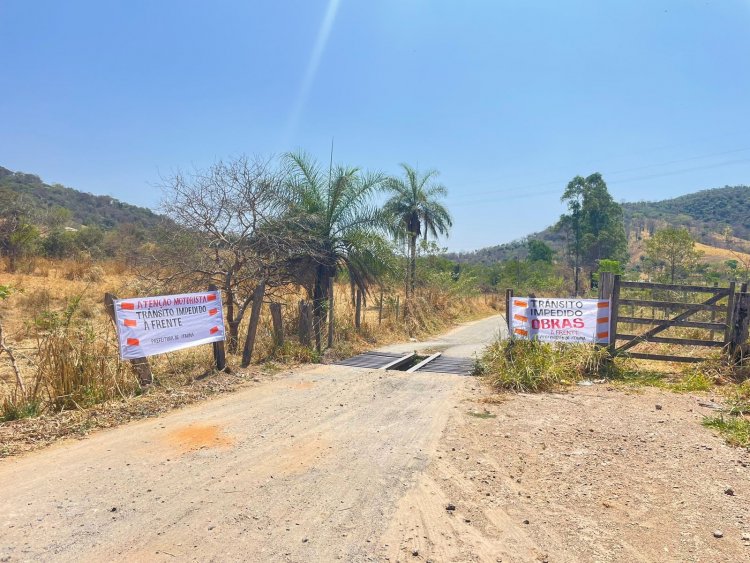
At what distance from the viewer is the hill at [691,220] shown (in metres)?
89.5

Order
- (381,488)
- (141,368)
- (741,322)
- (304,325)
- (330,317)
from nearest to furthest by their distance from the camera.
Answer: (381,488) → (141,368) → (741,322) → (304,325) → (330,317)

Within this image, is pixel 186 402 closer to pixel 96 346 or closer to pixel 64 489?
pixel 96 346

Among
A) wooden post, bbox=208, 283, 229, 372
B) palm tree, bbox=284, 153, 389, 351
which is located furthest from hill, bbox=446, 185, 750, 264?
wooden post, bbox=208, 283, 229, 372

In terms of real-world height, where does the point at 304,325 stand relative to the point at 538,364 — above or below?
above

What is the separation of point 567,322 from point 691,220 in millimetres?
112399

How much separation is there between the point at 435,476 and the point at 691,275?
2939cm

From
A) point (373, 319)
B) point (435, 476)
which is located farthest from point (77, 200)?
point (435, 476)

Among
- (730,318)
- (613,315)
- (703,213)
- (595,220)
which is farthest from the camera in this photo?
(703,213)

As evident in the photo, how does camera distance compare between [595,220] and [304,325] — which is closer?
[304,325]

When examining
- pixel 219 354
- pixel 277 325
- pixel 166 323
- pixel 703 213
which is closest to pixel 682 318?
pixel 277 325

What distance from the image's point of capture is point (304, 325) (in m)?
10.8

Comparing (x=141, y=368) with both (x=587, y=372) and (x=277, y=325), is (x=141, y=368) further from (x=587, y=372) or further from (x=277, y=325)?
(x=587, y=372)

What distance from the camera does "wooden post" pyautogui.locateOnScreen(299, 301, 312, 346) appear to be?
1070 cm

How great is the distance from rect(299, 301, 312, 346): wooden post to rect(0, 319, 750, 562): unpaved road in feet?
13.1
